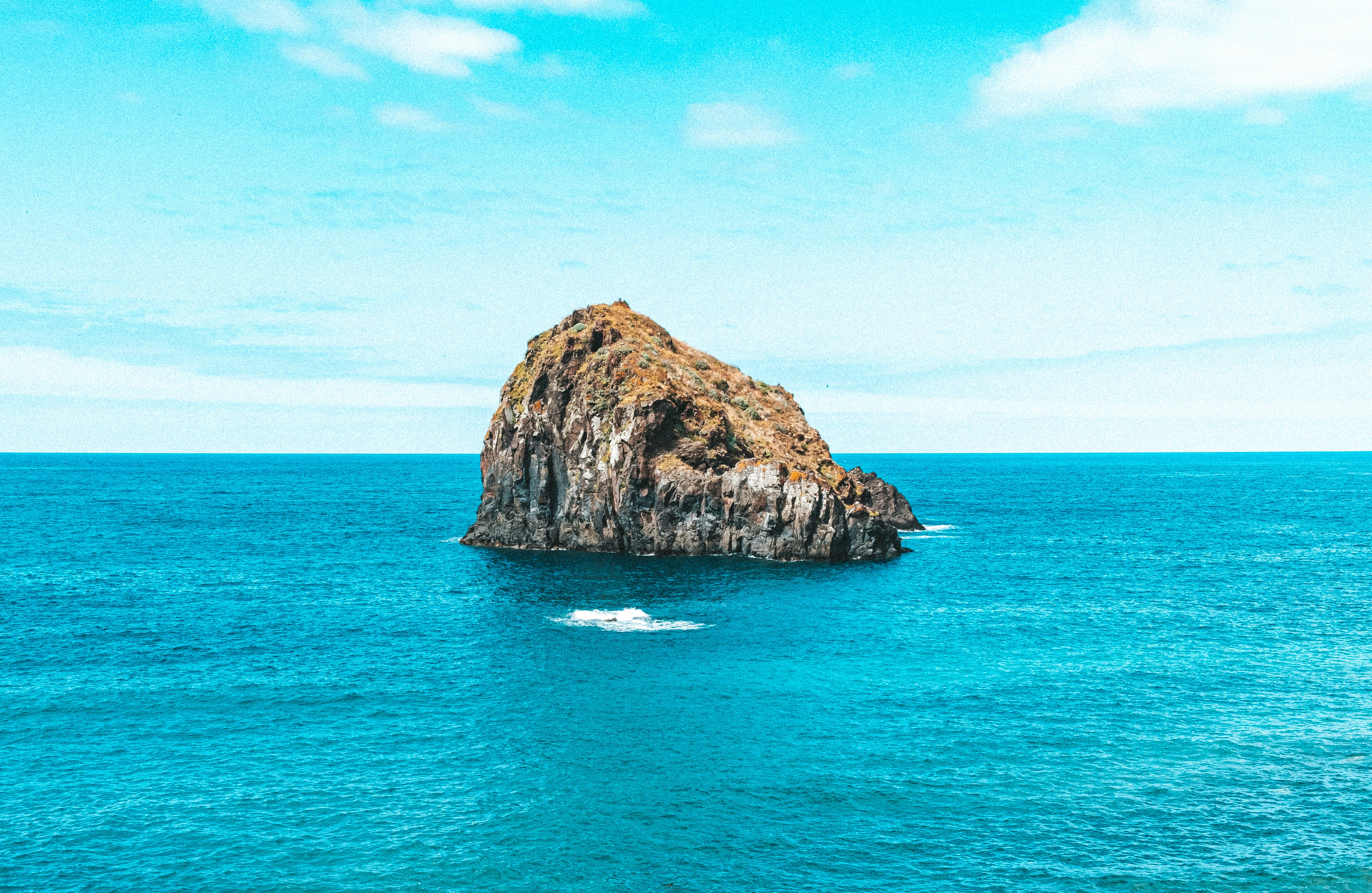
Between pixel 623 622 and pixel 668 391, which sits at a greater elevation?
pixel 668 391

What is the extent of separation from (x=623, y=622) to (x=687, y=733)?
28.0 m

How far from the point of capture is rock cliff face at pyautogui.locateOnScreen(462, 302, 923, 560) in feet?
392

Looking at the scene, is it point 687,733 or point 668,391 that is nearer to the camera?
point 687,733

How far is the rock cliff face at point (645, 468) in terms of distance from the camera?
11944 centimetres

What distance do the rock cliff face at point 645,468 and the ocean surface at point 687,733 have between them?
12694 millimetres

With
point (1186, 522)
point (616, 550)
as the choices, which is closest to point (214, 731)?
point (616, 550)

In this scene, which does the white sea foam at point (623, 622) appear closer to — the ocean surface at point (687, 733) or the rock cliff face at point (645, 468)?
the ocean surface at point (687, 733)

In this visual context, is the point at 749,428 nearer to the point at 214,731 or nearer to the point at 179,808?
the point at 214,731

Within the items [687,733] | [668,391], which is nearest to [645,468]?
[668,391]

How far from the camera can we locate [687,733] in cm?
5712

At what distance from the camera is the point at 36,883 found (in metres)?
39.5

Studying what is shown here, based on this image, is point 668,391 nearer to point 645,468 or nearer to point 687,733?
point 645,468

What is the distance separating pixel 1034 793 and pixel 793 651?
2917 centimetres

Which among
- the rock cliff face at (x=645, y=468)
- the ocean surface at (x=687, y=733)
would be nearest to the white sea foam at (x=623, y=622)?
the ocean surface at (x=687, y=733)
